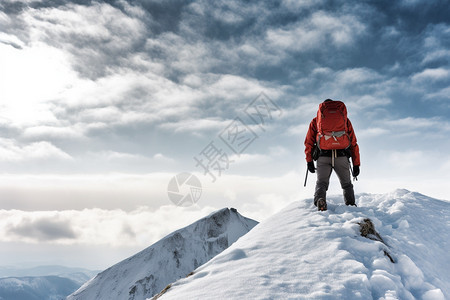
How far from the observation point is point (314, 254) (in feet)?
16.7

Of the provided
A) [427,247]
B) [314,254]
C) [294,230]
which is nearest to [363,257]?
[314,254]

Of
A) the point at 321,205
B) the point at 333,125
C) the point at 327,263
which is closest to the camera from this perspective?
the point at 327,263

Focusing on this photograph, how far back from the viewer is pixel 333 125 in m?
8.16

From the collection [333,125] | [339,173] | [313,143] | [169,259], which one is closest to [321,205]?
[339,173]

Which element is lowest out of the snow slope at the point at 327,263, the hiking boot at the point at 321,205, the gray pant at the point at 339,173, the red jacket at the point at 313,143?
the snow slope at the point at 327,263

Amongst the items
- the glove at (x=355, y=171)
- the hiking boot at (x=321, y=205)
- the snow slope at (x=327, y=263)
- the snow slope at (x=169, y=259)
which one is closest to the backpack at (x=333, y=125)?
the glove at (x=355, y=171)

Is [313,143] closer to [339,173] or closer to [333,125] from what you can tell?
[333,125]

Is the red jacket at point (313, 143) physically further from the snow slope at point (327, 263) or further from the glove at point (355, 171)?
the snow slope at point (327, 263)

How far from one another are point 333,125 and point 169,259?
81.5 m

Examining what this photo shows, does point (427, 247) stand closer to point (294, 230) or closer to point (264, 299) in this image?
point (294, 230)

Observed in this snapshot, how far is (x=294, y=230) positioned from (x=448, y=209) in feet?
19.7

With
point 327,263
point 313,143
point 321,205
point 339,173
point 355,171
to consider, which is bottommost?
point 327,263

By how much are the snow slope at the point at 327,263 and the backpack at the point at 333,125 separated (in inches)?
70.6

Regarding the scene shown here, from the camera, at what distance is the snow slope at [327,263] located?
163 inches
